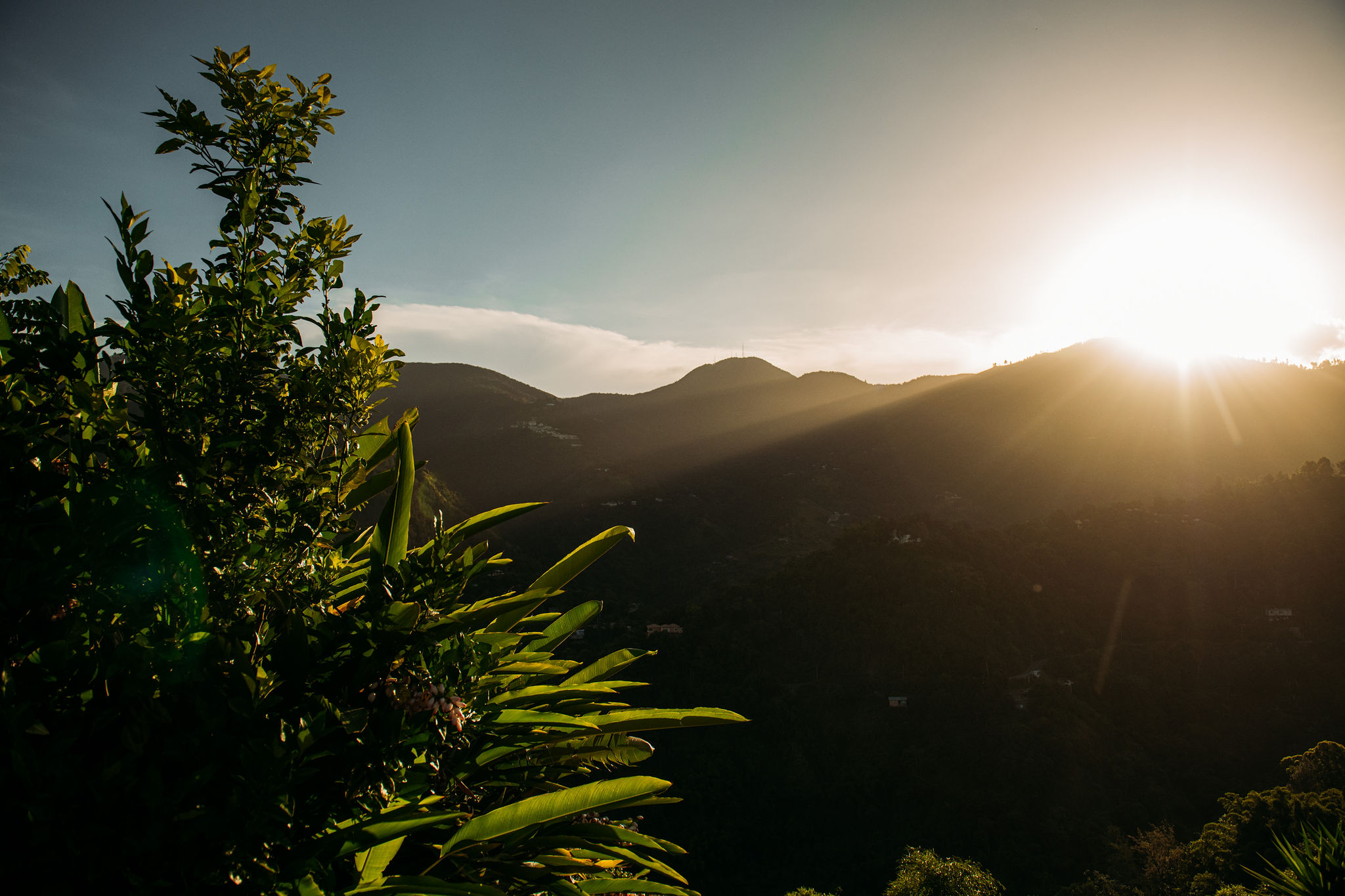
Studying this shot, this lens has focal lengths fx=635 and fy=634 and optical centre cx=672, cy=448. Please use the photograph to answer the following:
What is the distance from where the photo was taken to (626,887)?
1620mm

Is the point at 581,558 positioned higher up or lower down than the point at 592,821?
higher up

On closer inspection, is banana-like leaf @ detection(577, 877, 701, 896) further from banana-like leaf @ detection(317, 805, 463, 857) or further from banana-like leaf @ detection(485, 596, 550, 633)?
banana-like leaf @ detection(485, 596, 550, 633)

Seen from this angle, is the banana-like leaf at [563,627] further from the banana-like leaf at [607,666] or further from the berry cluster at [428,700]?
the berry cluster at [428,700]

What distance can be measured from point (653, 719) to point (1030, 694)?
22892 millimetres

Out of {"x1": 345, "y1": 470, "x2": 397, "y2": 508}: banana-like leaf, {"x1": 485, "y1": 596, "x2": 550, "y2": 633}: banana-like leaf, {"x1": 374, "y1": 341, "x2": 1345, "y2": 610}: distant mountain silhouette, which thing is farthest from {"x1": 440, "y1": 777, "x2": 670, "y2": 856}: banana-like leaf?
{"x1": 374, "y1": 341, "x2": 1345, "y2": 610}: distant mountain silhouette

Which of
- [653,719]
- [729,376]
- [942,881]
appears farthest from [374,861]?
[729,376]

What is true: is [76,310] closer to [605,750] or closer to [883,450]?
[605,750]

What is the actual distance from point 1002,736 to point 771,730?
273 inches

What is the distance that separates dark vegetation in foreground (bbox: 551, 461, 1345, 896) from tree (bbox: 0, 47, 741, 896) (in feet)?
52.3

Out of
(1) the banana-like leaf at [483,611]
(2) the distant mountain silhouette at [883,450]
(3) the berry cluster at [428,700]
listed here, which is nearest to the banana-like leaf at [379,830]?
(3) the berry cluster at [428,700]

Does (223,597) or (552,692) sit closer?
(223,597)

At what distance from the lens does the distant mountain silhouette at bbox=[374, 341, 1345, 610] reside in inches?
1601

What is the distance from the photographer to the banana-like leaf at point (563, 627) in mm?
2178

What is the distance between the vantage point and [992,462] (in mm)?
46906
